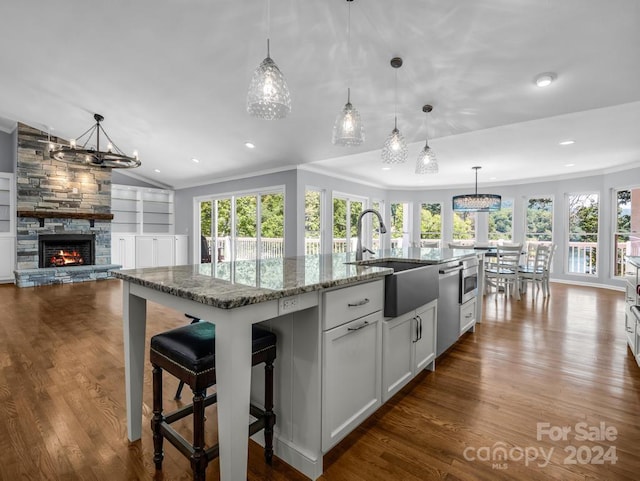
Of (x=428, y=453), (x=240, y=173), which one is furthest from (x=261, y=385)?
(x=240, y=173)

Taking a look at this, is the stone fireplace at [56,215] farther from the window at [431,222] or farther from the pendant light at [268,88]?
the window at [431,222]

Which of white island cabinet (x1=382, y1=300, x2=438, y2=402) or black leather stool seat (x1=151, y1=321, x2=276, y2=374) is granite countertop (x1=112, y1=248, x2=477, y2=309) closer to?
black leather stool seat (x1=151, y1=321, x2=276, y2=374)

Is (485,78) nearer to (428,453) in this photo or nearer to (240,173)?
(428,453)

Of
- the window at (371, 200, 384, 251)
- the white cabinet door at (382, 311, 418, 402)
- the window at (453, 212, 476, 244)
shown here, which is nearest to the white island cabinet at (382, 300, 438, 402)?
the white cabinet door at (382, 311, 418, 402)

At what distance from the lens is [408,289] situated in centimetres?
207

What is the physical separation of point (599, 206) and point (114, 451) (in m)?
8.90

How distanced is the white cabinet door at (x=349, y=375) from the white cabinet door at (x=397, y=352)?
0.23 ft

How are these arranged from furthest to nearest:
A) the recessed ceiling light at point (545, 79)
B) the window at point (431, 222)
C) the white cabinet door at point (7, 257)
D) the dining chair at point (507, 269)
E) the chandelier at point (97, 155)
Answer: the window at point (431, 222) → the white cabinet door at point (7, 257) → the dining chair at point (507, 269) → the chandelier at point (97, 155) → the recessed ceiling light at point (545, 79)

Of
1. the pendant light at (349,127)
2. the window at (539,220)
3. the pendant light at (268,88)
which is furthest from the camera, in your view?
the window at (539,220)

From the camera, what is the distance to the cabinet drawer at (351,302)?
152cm

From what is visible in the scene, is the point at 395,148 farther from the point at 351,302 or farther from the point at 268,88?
the point at 351,302

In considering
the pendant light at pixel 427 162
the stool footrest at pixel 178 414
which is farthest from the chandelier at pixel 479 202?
the stool footrest at pixel 178 414

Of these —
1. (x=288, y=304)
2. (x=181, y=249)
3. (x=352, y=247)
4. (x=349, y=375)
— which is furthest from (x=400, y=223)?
(x=288, y=304)

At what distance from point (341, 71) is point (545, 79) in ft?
6.39
